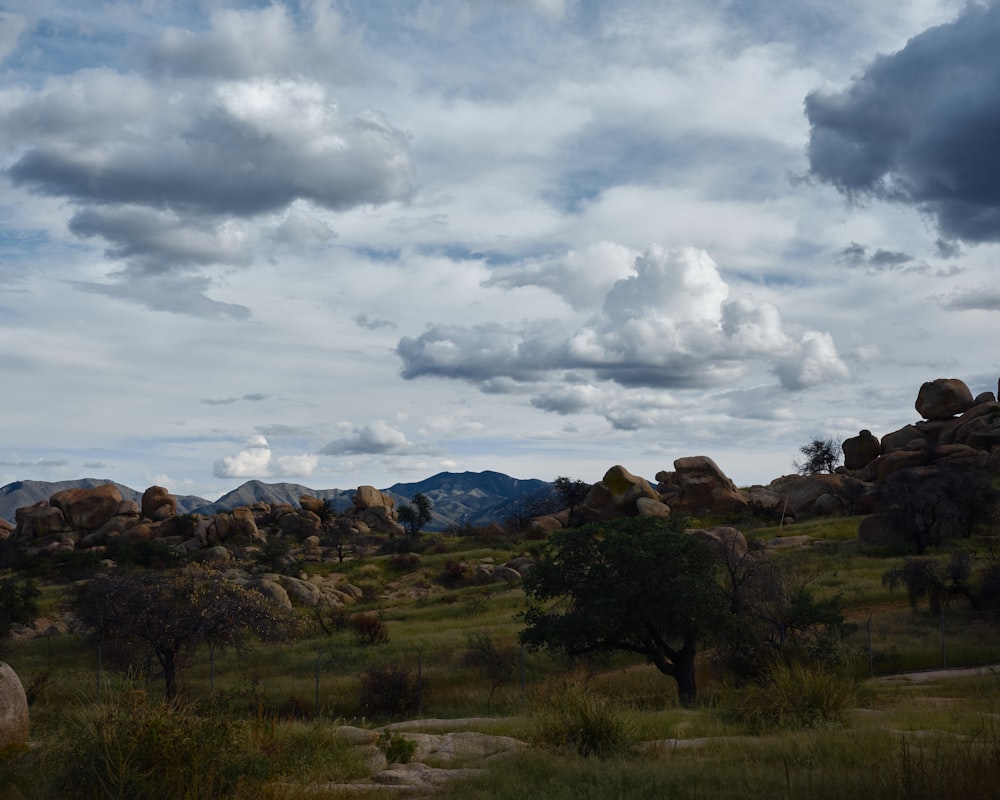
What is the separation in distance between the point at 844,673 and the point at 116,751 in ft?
53.6

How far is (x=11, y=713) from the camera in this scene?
1338cm

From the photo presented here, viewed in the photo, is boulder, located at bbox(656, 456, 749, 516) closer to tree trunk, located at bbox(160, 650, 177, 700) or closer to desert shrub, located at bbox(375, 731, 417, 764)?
tree trunk, located at bbox(160, 650, 177, 700)

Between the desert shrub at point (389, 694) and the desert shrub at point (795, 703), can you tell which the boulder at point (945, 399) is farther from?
the desert shrub at point (795, 703)

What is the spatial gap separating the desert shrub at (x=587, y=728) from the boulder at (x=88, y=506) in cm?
9884

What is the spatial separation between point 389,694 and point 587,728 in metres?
14.5

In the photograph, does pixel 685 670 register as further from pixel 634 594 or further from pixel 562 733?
pixel 562 733

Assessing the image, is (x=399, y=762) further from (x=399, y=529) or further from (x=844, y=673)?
(x=399, y=529)

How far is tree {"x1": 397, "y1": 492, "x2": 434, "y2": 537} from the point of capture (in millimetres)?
112938

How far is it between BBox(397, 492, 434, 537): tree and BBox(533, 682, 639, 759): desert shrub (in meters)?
97.0

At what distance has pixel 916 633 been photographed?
31.5 m

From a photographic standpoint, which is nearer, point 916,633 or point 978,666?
point 978,666

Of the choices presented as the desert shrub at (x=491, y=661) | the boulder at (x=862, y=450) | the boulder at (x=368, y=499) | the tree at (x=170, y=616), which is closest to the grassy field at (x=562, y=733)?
the desert shrub at (x=491, y=661)

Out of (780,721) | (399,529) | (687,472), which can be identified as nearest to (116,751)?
(780,721)

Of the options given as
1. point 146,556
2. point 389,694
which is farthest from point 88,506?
point 389,694
